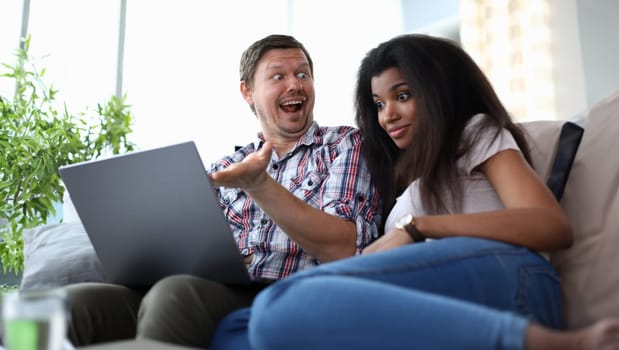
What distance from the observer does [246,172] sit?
4.46ft

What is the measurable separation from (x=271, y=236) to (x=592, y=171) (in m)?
0.74

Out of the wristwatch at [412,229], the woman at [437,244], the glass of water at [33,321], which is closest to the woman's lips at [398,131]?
the woman at [437,244]

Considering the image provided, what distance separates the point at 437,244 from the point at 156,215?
54 cm

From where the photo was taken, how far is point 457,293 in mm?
962

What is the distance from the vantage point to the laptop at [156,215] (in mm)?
1188

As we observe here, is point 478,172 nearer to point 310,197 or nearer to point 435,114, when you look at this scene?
point 435,114

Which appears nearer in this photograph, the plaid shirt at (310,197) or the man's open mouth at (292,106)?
the plaid shirt at (310,197)

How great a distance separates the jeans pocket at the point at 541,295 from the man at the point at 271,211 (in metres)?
0.51

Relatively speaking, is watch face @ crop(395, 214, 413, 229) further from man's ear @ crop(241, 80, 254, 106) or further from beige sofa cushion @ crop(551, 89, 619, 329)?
man's ear @ crop(241, 80, 254, 106)

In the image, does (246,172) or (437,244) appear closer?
(437,244)

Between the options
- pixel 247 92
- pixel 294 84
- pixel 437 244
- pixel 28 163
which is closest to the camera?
pixel 437 244

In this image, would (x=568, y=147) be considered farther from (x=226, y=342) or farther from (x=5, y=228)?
(x=5, y=228)

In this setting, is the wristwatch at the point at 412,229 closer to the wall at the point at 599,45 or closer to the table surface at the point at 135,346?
the table surface at the point at 135,346

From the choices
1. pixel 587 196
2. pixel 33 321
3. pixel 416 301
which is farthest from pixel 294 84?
pixel 33 321
